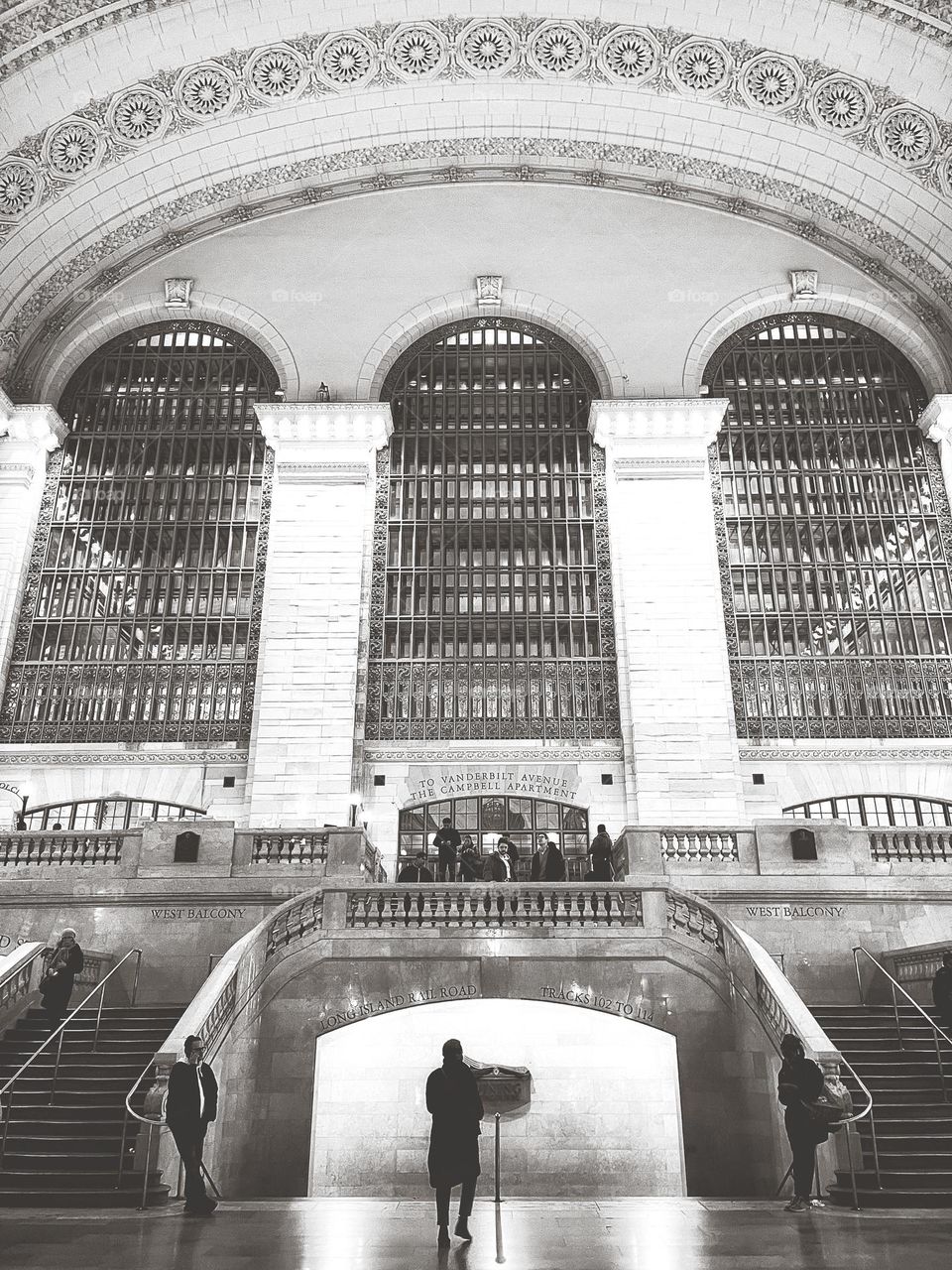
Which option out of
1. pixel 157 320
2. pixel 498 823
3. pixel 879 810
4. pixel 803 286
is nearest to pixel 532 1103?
pixel 498 823

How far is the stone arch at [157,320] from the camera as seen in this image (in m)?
22.8

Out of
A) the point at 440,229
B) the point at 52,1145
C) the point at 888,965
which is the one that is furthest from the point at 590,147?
the point at 52,1145

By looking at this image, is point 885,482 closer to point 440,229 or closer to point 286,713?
point 440,229

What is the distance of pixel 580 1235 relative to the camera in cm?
676

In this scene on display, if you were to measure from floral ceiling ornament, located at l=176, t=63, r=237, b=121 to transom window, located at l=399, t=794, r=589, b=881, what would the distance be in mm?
15548

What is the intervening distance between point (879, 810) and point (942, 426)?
8136 mm

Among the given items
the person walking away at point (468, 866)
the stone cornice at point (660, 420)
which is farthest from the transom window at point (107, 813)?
the stone cornice at point (660, 420)

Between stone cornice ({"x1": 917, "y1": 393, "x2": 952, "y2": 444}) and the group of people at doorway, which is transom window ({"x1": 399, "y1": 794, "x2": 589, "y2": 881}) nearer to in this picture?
the group of people at doorway

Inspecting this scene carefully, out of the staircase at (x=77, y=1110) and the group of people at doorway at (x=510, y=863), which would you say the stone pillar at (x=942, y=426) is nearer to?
the group of people at doorway at (x=510, y=863)

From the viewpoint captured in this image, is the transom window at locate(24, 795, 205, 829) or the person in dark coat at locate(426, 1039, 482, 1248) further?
the transom window at locate(24, 795, 205, 829)

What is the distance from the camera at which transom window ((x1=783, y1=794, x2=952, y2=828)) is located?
19.2 m

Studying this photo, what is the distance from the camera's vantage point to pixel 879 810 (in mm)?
19406

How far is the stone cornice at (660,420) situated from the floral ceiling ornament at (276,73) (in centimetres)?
952

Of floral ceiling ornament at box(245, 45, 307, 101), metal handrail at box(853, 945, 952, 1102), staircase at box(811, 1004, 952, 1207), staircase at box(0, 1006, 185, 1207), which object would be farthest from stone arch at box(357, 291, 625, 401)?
staircase at box(0, 1006, 185, 1207)
